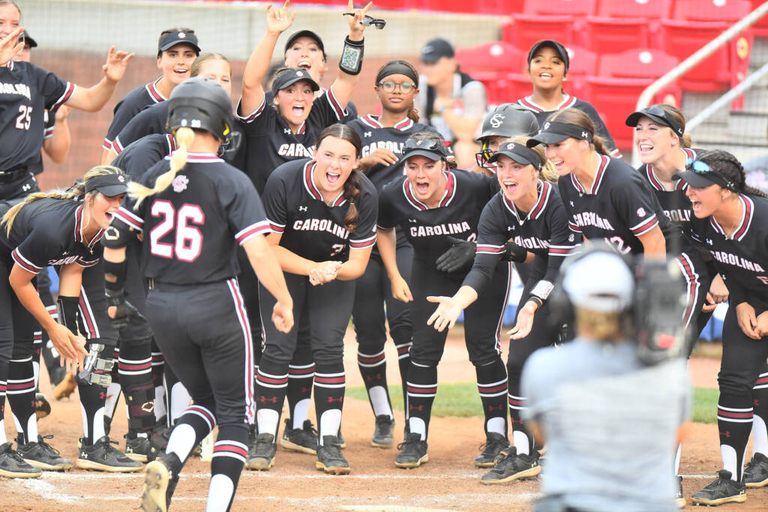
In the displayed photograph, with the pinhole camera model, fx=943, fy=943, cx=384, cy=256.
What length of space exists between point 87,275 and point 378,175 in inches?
81.6

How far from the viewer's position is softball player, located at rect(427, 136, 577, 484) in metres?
5.43

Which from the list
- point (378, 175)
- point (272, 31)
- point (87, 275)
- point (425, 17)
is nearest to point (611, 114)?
point (425, 17)

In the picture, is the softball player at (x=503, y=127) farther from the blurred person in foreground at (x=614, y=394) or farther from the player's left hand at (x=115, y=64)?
the blurred person in foreground at (x=614, y=394)

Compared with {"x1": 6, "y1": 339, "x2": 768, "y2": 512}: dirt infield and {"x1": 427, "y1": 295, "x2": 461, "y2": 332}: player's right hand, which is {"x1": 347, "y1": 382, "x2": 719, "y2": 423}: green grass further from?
{"x1": 427, "y1": 295, "x2": 461, "y2": 332}: player's right hand

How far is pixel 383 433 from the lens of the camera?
659 centimetres

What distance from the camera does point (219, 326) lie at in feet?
13.7

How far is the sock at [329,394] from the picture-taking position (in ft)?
18.7

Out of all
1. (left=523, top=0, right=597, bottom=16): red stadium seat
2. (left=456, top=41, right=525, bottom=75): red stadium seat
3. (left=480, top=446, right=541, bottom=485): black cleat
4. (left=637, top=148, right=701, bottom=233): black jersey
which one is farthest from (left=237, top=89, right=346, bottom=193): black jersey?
(left=523, top=0, right=597, bottom=16): red stadium seat

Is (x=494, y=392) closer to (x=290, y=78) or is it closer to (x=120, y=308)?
(x=290, y=78)

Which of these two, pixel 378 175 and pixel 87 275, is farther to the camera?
pixel 378 175

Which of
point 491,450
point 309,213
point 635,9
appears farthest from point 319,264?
point 635,9

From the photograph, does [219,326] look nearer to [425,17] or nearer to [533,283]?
[533,283]

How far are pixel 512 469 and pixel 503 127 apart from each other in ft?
6.77

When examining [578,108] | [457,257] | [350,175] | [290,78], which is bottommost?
[457,257]
